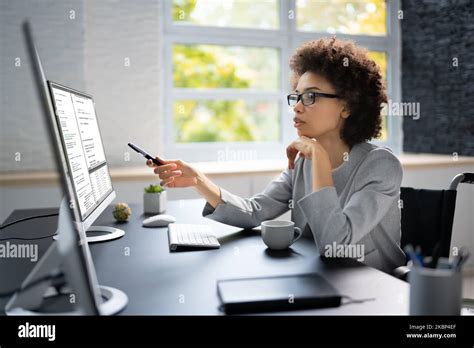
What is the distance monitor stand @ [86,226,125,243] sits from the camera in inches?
52.1

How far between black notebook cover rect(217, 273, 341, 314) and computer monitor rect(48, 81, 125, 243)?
36cm

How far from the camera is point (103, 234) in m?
1.43

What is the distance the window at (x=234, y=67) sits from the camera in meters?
3.28

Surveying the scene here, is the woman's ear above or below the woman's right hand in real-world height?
above

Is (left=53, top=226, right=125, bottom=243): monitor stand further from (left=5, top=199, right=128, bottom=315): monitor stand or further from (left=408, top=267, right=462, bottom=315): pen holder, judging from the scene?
(left=408, top=267, right=462, bottom=315): pen holder

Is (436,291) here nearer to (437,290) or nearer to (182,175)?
(437,290)

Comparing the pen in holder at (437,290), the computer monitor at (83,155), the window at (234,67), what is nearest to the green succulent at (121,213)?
the computer monitor at (83,155)

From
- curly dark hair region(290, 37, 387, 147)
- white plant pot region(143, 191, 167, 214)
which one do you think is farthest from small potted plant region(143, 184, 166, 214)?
curly dark hair region(290, 37, 387, 147)

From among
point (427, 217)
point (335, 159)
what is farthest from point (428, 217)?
point (335, 159)

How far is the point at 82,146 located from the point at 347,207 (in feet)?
2.34

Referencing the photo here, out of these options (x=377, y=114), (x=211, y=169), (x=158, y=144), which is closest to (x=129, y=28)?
(x=158, y=144)

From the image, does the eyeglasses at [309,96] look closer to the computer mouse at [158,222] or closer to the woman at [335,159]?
the woman at [335,159]

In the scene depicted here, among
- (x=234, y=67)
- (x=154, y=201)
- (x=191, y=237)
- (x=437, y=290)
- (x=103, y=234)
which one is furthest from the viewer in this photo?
(x=234, y=67)
